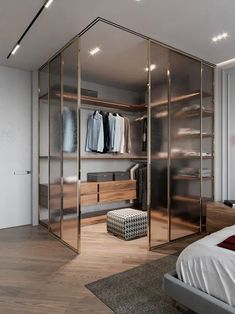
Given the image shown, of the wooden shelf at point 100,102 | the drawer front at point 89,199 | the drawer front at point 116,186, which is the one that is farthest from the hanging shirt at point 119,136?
the drawer front at point 89,199

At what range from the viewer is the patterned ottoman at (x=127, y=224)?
3.23 m

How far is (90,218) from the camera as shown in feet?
13.1

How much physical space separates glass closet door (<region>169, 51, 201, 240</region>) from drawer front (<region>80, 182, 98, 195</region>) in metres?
1.29

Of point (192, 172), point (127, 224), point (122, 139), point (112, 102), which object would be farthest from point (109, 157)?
point (192, 172)

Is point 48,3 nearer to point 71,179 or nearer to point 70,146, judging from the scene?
point 70,146

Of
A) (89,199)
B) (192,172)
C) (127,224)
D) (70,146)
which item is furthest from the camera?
(89,199)

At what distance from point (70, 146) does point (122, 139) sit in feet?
4.63

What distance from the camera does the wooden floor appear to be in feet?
6.00

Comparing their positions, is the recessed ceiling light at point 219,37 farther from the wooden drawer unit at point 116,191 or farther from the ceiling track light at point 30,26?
the wooden drawer unit at point 116,191

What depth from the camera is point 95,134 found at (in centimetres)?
396

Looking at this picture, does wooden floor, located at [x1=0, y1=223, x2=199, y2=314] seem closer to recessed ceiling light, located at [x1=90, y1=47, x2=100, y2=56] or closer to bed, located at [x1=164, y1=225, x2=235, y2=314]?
bed, located at [x1=164, y1=225, x2=235, y2=314]

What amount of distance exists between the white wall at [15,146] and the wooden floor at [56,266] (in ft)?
1.01

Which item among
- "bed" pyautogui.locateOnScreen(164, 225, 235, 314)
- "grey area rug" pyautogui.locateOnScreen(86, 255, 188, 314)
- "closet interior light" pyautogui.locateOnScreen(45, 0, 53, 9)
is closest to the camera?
"bed" pyautogui.locateOnScreen(164, 225, 235, 314)

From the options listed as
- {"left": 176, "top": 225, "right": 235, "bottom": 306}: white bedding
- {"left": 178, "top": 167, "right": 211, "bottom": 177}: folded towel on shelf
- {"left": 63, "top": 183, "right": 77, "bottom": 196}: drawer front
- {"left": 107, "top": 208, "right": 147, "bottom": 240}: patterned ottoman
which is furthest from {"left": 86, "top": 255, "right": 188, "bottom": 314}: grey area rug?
{"left": 178, "top": 167, "right": 211, "bottom": 177}: folded towel on shelf
